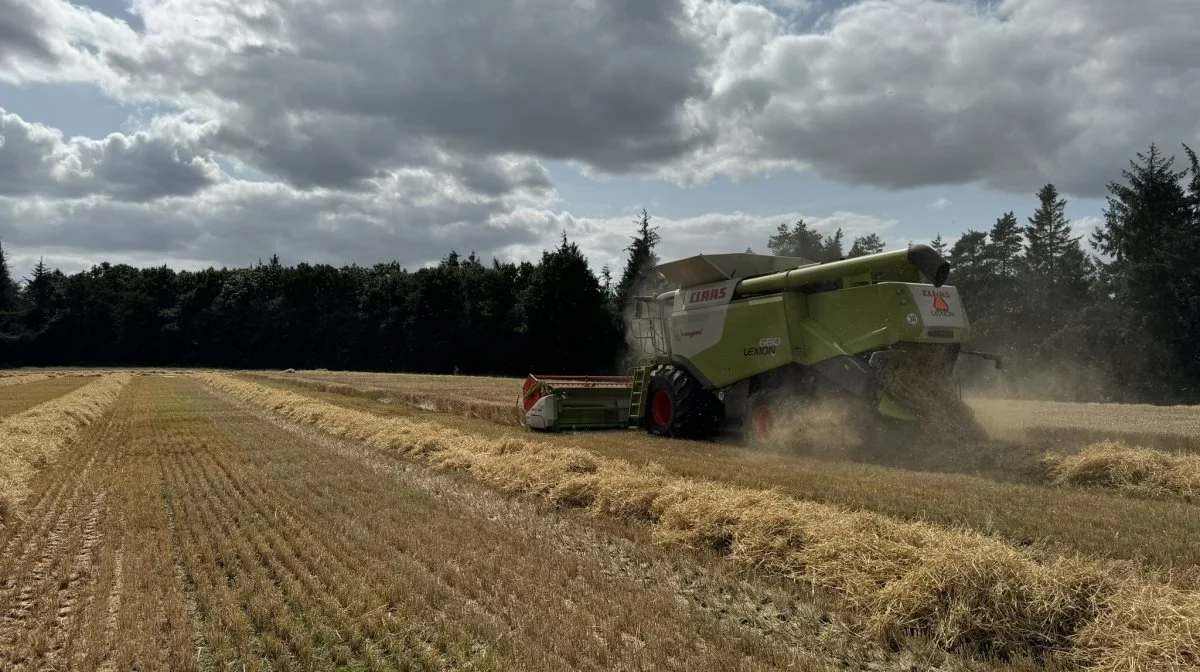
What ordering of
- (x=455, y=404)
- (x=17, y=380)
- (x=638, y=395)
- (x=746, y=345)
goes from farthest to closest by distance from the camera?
(x=17, y=380)
(x=455, y=404)
(x=638, y=395)
(x=746, y=345)

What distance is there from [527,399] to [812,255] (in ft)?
135

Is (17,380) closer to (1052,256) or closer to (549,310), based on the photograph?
(549,310)

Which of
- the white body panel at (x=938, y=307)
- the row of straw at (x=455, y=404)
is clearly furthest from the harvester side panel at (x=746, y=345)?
the row of straw at (x=455, y=404)

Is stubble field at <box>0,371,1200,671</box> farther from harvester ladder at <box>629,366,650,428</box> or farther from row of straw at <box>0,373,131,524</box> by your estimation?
harvester ladder at <box>629,366,650,428</box>

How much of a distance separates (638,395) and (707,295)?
99.0 inches

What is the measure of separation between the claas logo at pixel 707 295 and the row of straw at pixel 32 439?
965 cm

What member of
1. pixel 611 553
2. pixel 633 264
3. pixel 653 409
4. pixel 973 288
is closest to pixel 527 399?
pixel 653 409

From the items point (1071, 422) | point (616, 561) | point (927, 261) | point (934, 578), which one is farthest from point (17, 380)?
point (934, 578)

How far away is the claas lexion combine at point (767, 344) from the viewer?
30.7 feet

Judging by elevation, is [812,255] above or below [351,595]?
above

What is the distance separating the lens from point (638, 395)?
45.1 ft

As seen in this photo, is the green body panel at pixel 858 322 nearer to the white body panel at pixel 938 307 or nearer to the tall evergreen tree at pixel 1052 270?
the white body panel at pixel 938 307

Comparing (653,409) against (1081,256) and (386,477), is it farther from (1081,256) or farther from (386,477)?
(1081,256)

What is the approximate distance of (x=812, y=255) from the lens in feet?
170
